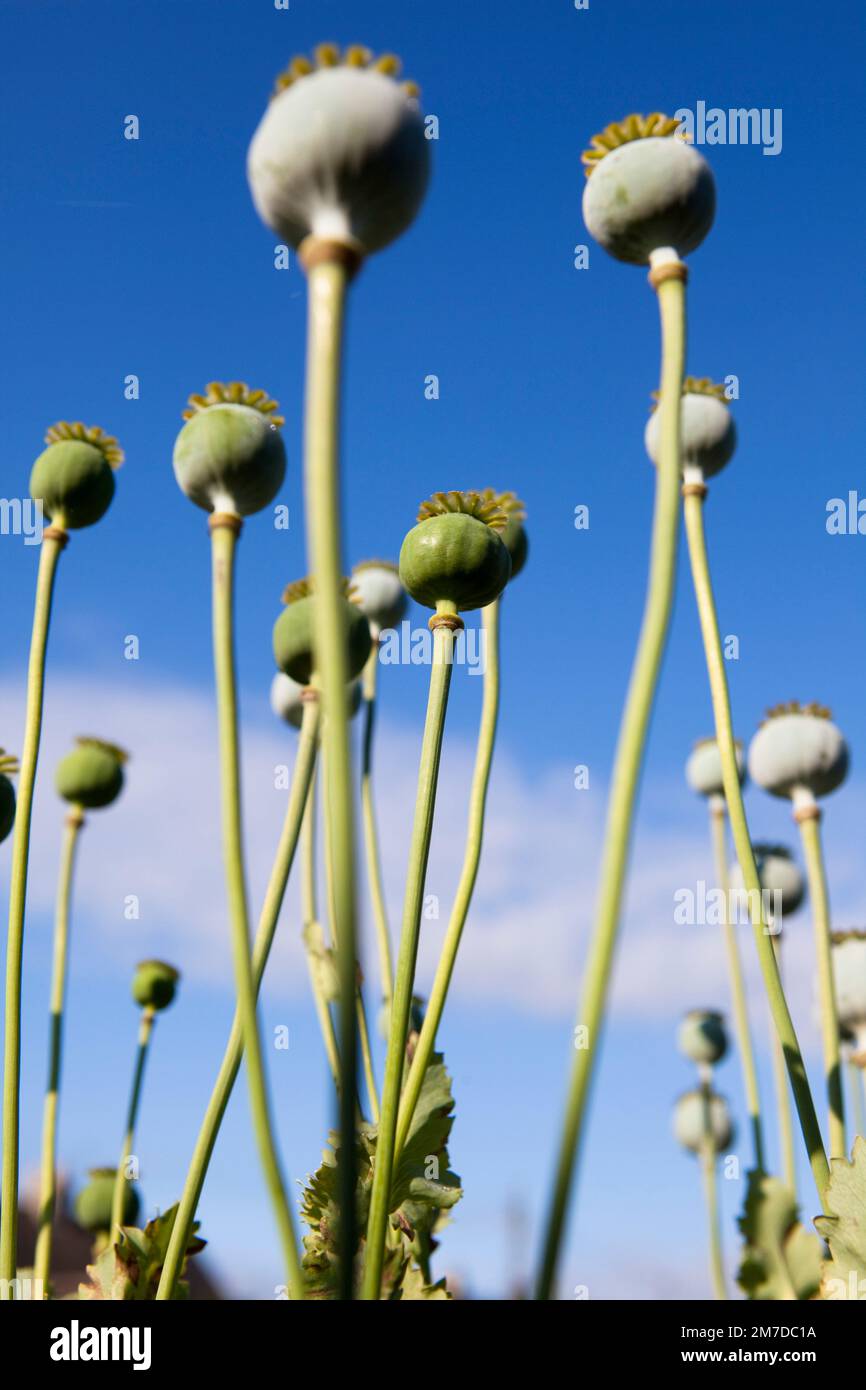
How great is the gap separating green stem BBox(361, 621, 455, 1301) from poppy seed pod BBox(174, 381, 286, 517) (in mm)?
378

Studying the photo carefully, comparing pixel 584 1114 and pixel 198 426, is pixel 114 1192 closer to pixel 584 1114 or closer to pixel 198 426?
pixel 198 426

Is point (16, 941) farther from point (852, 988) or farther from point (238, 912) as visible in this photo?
point (852, 988)

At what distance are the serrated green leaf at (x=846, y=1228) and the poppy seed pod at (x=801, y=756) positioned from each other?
1237 millimetres

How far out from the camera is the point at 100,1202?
3.28 m

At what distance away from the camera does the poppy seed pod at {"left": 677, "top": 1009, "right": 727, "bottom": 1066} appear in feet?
14.3

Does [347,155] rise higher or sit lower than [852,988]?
higher

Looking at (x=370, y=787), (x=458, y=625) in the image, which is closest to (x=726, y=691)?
(x=458, y=625)

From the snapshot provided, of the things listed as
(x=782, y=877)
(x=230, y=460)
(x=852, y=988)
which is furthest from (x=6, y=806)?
(x=782, y=877)

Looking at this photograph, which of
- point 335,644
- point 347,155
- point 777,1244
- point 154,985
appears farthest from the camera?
point 154,985

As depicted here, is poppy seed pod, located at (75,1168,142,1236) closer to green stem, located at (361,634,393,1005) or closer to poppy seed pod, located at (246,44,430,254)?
green stem, located at (361,634,393,1005)

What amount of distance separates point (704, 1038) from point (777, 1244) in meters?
2.96

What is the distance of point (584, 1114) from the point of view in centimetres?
98

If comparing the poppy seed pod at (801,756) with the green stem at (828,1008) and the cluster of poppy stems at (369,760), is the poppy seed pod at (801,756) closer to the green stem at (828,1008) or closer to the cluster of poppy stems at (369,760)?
the cluster of poppy stems at (369,760)

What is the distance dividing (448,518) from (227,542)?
548mm
